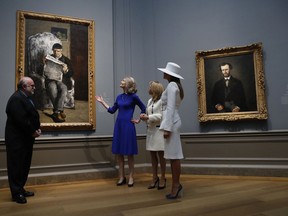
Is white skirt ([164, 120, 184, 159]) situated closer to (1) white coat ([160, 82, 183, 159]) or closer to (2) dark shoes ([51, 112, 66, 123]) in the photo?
(1) white coat ([160, 82, 183, 159])

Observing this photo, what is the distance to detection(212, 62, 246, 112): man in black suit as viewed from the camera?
475cm

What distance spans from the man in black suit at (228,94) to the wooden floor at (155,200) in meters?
1.31

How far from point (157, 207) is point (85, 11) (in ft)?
12.7

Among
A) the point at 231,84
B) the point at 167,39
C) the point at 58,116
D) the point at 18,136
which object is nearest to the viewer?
the point at 18,136

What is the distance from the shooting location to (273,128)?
14.9 ft

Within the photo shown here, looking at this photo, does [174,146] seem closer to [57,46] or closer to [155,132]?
[155,132]

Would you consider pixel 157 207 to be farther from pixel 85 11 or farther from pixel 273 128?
pixel 85 11

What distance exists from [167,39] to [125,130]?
233cm

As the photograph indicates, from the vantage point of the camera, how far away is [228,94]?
15.9ft

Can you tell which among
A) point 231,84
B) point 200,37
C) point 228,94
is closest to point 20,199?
point 228,94

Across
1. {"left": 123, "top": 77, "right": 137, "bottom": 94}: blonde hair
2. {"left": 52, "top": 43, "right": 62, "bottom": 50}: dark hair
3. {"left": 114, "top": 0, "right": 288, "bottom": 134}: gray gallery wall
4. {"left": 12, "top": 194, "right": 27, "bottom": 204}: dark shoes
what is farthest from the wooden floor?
{"left": 52, "top": 43, "right": 62, "bottom": 50}: dark hair

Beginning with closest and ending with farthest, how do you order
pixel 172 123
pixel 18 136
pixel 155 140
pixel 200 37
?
pixel 172 123, pixel 18 136, pixel 155 140, pixel 200 37

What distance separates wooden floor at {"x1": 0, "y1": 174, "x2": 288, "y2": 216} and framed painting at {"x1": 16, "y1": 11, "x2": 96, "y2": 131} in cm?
121

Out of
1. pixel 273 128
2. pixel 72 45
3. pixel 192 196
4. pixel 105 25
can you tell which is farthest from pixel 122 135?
pixel 273 128
